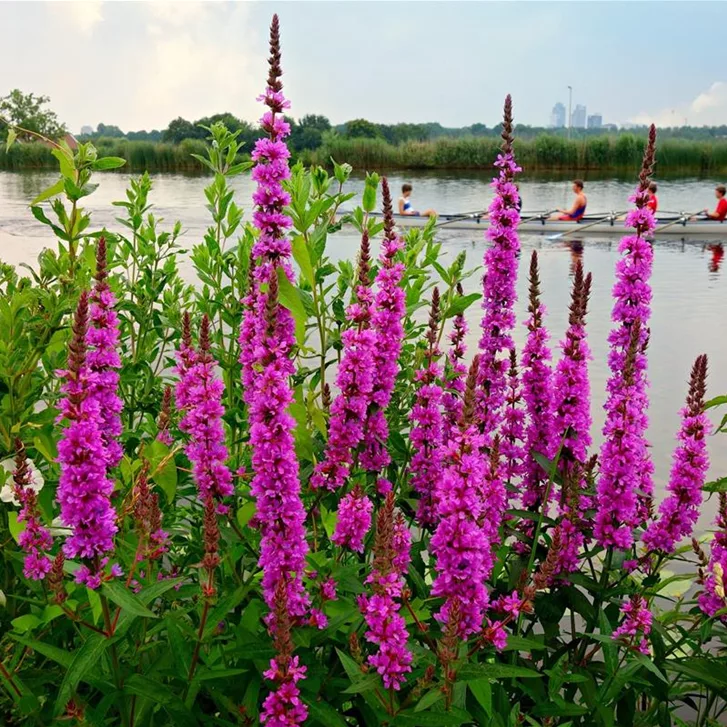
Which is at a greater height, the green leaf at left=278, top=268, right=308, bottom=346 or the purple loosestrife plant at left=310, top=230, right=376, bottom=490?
the green leaf at left=278, top=268, right=308, bottom=346

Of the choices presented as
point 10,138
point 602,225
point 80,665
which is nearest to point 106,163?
point 10,138

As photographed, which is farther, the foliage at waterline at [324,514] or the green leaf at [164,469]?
the green leaf at [164,469]

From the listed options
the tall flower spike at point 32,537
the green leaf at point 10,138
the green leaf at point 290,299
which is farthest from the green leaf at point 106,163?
the tall flower spike at point 32,537

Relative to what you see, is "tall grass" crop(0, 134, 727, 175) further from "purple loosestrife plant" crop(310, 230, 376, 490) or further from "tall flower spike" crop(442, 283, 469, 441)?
"purple loosestrife plant" crop(310, 230, 376, 490)

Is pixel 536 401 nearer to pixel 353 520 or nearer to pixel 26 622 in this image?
pixel 353 520

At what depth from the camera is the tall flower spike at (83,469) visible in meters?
1.85

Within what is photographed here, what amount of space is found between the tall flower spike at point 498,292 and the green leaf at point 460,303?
Answer: 0.05 m

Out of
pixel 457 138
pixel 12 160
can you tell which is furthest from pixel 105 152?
pixel 457 138

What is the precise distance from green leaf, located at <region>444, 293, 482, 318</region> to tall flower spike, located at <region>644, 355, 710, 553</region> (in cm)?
88

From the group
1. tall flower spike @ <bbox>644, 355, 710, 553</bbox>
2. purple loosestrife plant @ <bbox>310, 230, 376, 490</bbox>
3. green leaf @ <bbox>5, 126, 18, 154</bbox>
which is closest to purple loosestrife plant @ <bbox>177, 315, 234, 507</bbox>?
purple loosestrife plant @ <bbox>310, 230, 376, 490</bbox>

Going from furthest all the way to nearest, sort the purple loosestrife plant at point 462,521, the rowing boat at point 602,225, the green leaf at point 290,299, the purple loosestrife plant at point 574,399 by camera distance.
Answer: the rowing boat at point 602,225
the purple loosestrife plant at point 574,399
the green leaf at point 290,299
the purple loosestrife plant at point 462,521

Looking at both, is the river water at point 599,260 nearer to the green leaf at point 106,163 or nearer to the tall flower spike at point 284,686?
the green leaf at point 106,163

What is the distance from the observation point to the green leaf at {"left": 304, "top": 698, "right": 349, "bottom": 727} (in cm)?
207

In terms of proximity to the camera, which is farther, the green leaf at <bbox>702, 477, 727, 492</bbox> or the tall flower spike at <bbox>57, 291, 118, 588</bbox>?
the green leaf at <bbox>702, 477, 727, 492</bbox>
